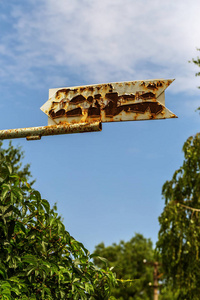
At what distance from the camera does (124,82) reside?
3.27 metres

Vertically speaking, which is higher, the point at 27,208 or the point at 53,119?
the point at 53,119

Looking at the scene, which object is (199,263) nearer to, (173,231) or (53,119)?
(173,231)

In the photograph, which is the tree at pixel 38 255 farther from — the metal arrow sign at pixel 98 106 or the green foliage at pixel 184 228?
the green foliage at pixel 184 228

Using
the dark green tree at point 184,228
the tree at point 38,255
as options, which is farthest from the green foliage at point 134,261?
the tree at point 38,255

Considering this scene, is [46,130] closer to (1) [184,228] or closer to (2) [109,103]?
(2) [109,103]

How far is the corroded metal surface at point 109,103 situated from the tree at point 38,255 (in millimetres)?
648

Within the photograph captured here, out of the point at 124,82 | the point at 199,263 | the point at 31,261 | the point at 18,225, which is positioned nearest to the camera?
the point at 31,261

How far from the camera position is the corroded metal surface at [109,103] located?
3176 mm

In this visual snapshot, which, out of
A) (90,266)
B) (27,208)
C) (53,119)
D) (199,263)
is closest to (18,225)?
(27,208)

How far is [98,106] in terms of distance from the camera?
330cm

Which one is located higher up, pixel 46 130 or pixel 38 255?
pixel 46 130

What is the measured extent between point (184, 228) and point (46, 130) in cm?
1032

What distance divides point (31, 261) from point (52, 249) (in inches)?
12.6

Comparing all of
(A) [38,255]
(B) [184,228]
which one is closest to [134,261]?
(B) [184,228]
